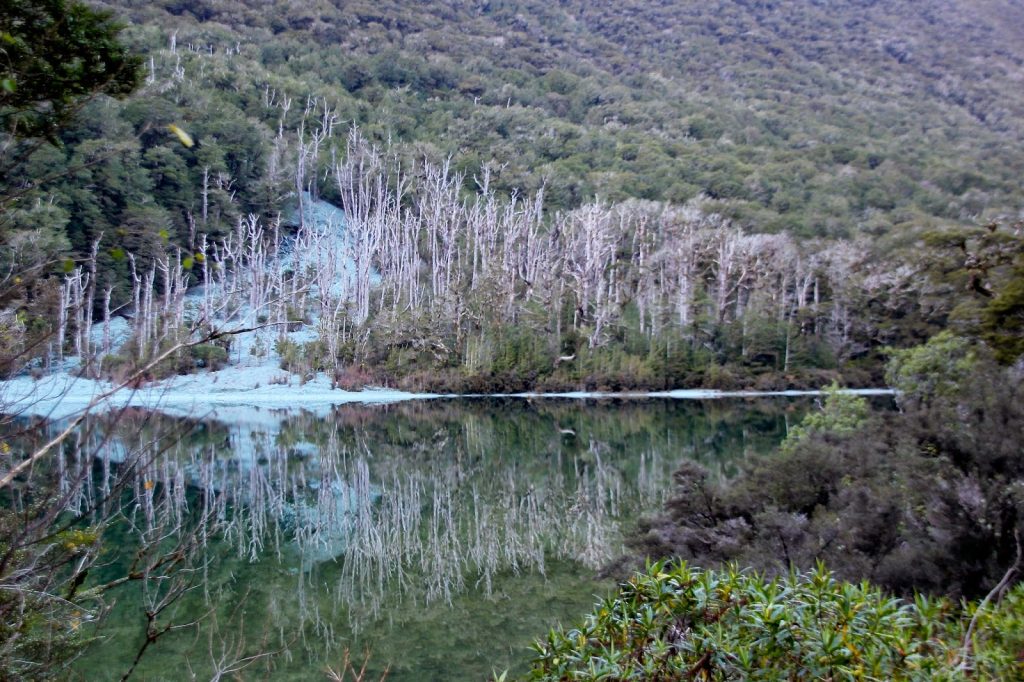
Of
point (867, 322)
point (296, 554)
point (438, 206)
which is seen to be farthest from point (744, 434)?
point (438, 206)

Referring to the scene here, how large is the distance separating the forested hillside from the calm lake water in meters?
2.74

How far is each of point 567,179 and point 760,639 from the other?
5694 cm

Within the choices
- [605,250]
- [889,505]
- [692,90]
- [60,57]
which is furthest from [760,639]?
[692,90]

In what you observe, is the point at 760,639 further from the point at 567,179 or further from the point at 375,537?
the point at 567,179

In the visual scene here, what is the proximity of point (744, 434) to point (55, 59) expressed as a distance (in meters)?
16.6

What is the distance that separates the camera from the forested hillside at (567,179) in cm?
3369

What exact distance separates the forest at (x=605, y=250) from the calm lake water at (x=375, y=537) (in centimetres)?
A: 63

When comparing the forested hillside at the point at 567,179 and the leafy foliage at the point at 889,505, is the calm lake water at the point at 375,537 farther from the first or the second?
the forested hillside at the point at 567,179

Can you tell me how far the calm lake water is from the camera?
594cm

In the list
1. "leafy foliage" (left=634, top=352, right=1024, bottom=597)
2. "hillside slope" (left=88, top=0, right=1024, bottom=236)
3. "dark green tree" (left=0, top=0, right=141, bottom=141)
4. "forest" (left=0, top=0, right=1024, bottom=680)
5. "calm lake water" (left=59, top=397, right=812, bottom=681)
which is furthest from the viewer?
"hillside slope" (left=88, top=0, right=1024, bottom=236)

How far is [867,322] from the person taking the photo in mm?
36219

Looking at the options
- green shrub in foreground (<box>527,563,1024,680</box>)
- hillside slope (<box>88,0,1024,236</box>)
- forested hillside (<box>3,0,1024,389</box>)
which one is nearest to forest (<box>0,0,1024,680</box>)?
green shrub in foreground (<box>527,563,1024,680</box>)

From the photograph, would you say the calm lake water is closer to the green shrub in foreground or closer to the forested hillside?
the green shrub in foreground

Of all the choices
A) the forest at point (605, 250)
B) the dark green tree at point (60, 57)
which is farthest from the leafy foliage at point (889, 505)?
the dark green tree at point (60, 57)
